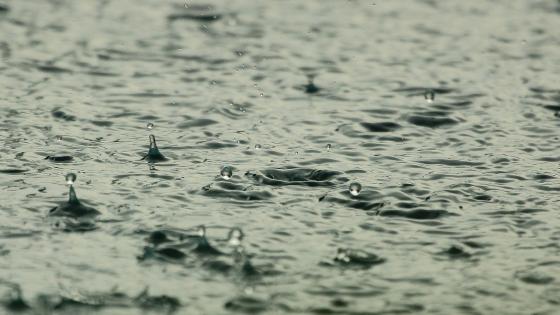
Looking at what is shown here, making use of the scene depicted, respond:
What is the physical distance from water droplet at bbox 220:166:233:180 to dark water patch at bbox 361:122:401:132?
166cm

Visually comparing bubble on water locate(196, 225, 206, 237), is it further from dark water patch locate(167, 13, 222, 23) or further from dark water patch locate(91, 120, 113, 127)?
dark water patch locate(167, 13, 222, 23)

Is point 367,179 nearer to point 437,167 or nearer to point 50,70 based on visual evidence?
point 437,167

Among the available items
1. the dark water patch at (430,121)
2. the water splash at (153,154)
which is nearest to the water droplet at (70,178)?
the water splash at (153,154)

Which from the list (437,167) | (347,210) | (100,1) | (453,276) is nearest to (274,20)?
(100,1)

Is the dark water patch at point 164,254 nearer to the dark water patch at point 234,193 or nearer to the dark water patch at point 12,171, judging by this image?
the dark water patch at point 234,193

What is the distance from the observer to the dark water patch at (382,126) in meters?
8.72

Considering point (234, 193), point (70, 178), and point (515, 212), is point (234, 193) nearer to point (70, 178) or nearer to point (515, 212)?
point (70, 178)

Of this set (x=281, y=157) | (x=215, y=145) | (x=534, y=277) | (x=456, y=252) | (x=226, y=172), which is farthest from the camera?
(x=215, y=145)

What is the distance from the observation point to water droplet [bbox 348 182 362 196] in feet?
23.3

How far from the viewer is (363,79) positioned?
10.3 meters

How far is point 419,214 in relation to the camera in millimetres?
6762

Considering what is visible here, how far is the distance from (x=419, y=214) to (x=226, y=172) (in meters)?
1.44

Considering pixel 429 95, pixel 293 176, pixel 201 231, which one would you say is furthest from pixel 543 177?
pixel 201 231

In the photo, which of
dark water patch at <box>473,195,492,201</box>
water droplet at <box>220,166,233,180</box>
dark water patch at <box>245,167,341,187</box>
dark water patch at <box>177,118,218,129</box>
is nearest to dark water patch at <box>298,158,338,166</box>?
dark water patch at <box>245,167,341,187</box>
